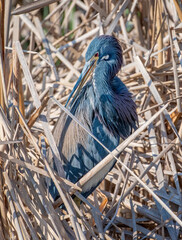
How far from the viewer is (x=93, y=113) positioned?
87.7 inches

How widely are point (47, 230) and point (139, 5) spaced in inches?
86.7

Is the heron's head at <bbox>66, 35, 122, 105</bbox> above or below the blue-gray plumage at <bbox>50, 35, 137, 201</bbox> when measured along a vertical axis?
above

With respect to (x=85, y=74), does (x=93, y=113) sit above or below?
below

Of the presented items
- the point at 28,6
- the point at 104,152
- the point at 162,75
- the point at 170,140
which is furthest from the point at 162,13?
the point at 28,6

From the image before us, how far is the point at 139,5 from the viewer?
326cm

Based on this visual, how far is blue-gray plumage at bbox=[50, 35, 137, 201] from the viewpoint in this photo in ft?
7.23

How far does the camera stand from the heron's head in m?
2.22

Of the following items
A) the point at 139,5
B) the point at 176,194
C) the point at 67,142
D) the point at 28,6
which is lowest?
the point at 176,194

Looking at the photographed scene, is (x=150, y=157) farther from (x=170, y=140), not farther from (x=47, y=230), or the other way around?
(x=47, y=230)

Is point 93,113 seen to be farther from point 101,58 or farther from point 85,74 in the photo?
point 101,58

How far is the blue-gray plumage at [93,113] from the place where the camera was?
→ 7.23 feet

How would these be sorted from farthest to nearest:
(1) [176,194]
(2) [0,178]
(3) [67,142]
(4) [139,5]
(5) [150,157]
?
(4) [139,5] → (5) [150,157] → (1) [176,194] → (3) [67,142] → (2) [0,178]

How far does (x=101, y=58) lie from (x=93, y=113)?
0.33 meters

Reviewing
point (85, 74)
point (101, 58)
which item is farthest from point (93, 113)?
point (101, 58)
